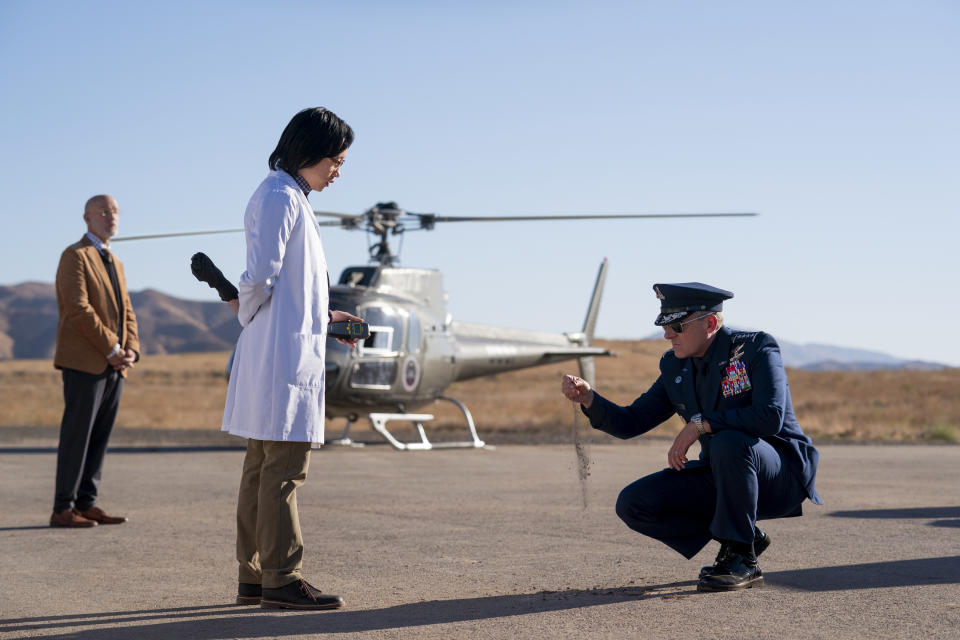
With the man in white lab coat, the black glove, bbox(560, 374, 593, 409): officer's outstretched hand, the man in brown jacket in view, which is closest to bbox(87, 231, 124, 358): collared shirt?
the man in brown jacket

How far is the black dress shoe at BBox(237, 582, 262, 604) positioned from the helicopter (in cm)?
973

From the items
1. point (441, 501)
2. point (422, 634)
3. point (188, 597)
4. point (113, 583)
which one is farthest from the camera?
point (441, 501)

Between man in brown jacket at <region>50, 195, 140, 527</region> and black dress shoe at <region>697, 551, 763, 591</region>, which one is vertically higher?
man in brown jacket at <region>50, 195, 140, 527</region>

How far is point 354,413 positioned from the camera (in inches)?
643

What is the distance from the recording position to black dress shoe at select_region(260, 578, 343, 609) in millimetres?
4797

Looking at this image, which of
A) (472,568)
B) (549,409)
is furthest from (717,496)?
(549,409)

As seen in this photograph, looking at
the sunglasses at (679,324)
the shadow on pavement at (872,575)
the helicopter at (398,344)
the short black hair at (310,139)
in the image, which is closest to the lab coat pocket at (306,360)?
the short black hair at (310,139)

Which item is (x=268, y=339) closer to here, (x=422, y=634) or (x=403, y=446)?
(x=422, y=634)

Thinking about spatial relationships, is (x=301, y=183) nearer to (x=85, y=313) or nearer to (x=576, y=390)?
(x=576, y=390)

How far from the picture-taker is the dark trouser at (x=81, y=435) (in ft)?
25.2

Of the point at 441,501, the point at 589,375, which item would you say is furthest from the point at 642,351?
the point at 441,501

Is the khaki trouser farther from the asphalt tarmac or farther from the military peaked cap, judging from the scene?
the military peaked cap

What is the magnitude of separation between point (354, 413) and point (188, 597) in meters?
11.2

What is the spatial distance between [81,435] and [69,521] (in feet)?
1.94
